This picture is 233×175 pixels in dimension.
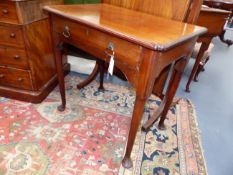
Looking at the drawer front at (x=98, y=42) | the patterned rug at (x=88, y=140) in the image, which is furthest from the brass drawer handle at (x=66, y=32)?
the patterned rug at (x=88, y=140)

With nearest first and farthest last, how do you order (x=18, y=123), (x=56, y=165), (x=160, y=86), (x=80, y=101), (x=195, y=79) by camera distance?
(x=56, y=165)
(x=18, y=123)
(x=160, y=86)
(x=80, y=101)
(x=195, y=79)

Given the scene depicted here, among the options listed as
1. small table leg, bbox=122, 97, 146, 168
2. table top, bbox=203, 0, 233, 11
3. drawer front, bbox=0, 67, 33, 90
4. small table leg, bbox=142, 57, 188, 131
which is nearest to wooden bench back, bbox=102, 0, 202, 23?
small table leg, bbox=142, 57, 188, 131

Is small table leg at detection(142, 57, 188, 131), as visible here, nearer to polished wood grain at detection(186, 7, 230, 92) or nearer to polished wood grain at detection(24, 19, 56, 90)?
polished wood grain at detection(186, 7, 230, 92)

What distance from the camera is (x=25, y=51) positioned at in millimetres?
1510

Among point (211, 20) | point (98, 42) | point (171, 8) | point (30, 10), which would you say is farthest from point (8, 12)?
point (211, 20)

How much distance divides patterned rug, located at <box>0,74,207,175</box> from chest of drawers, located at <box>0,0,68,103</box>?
0.41 feet

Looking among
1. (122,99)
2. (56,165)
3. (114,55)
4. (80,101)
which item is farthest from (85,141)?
(114,55)

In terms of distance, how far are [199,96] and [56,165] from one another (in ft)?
5.39

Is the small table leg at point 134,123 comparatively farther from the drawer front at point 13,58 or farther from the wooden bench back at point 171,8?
the drawer front at point 13,58

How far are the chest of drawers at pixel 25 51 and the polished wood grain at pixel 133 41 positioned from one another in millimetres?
332

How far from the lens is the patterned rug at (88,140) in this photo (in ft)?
4.09

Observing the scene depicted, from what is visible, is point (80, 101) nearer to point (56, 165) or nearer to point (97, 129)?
point (97, 129)

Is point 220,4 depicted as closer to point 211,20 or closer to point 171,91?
point 211,20

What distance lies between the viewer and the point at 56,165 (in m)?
1.23
